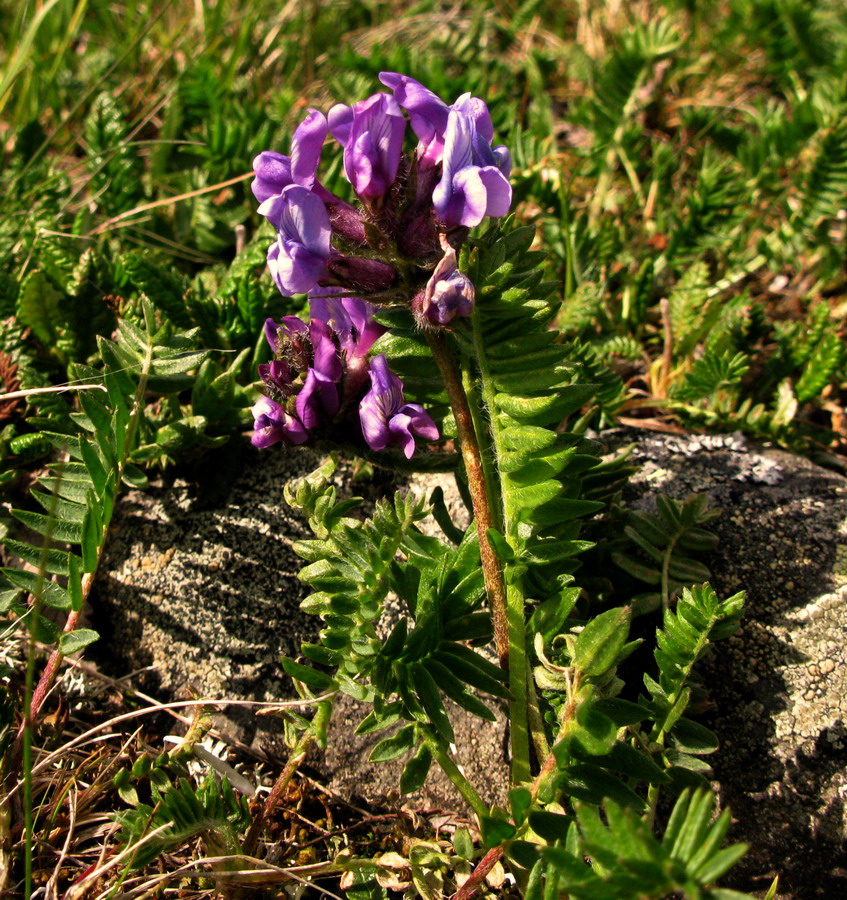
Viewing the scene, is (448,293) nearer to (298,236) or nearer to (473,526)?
(298,236)

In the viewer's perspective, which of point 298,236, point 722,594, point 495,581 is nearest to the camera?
point 298,236

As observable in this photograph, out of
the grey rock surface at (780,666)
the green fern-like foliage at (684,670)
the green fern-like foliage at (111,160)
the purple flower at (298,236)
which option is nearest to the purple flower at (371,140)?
the purple flower at (298,236)

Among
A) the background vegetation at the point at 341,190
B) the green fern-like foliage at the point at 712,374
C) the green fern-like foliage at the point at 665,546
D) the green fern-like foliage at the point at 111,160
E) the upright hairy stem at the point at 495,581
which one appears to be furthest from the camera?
the green fern-like foliage at the point at 111,160

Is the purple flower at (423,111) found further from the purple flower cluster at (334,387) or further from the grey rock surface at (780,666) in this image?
the grey rock surface at (780,666)

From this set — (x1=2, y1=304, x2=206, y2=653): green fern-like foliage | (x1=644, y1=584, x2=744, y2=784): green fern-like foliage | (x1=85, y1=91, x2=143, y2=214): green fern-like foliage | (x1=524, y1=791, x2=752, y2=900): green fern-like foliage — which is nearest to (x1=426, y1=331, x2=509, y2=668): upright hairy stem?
(x1=644, y1=584, x2=744, y2=784): green fern-like foliage

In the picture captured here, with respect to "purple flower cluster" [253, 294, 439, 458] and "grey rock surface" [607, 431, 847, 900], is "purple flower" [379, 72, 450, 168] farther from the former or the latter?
"grey rock surface" [607, 431, 847, 900]

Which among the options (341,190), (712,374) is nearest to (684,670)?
(712,374)

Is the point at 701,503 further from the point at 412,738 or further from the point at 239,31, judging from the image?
the point at 239,31
